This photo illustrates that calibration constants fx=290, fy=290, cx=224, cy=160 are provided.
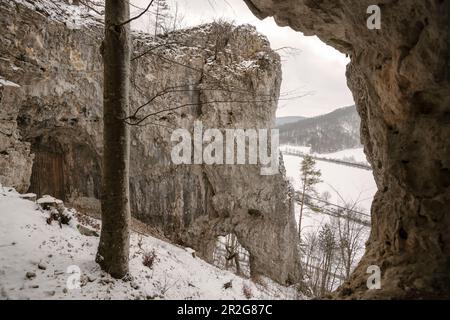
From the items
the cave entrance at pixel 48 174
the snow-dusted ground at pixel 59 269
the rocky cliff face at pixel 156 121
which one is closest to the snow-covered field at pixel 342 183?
the rocky cliff face at pixel 156 121

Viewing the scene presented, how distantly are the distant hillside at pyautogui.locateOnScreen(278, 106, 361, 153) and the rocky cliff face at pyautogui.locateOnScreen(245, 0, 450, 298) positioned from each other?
97.9 m

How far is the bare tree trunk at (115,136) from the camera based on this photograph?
402 cm

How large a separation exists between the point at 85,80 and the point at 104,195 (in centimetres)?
906

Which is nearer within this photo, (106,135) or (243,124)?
(106,135)

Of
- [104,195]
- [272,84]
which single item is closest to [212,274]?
[104,195]

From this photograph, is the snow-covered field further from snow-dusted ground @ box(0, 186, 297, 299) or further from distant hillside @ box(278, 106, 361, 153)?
distant hillside @ box(278, 106, 361, 153)

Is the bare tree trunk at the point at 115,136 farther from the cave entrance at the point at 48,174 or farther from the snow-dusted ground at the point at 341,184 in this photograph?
the snow-dusted ground at the point at 341,184

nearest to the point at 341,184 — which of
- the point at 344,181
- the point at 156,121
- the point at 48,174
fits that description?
the point at 344,181

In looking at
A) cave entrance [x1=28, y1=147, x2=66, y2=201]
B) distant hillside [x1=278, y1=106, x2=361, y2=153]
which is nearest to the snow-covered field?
cave entrance [x1=28, y1=147, x2=66, y2=201]

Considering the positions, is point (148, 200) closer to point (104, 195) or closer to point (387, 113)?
point (104, 195)

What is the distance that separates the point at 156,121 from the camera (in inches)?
540

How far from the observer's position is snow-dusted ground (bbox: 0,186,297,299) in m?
3.58
